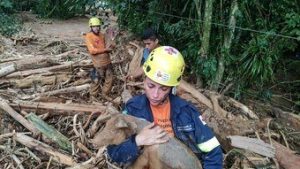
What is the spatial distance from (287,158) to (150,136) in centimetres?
332

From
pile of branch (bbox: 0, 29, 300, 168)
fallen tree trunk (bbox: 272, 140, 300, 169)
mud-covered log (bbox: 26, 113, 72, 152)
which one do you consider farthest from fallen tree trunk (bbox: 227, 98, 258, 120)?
mud-covered log (bbox: 26, 113, 72, 152)

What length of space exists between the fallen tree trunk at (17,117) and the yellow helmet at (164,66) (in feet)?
10.5

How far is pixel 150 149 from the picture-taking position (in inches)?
98.5

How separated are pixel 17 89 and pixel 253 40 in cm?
409

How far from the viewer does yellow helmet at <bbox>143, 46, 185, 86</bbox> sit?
2.68 meters

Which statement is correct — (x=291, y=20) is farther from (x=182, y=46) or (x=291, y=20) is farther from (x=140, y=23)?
(x=140, y=23)

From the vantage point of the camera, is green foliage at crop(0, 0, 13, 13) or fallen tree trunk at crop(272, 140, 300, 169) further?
green foliage at crop(0, 0, 13, 13)

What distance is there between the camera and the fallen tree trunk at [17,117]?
18.2 ft

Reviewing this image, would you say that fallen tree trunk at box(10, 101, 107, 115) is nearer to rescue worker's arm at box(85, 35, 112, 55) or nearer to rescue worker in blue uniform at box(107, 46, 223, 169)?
rescue worker's arm at box(85, 35, 112, 55)

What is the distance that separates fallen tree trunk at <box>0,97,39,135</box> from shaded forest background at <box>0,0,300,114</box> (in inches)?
119

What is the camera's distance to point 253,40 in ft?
22.0

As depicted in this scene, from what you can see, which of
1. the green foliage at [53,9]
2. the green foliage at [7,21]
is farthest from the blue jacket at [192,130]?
the green foliage at [53,9]

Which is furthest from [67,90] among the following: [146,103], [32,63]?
[146,103]


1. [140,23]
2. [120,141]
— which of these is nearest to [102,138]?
[120,141]
